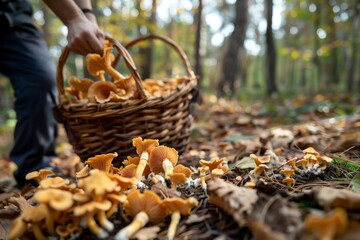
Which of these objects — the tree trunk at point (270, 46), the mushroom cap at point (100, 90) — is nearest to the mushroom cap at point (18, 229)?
the mushroom cap at point (100, 90)

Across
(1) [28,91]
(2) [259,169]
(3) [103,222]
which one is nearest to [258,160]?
(2) [259,169]

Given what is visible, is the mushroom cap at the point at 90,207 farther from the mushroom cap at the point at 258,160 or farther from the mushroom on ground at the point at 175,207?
the mushroom cap at the point at 258,160

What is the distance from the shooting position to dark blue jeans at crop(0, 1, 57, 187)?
243 centimetres

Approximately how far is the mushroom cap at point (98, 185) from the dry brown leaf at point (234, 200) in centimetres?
44

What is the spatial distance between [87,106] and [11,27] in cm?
123

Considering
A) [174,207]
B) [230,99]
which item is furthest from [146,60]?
[174,207]

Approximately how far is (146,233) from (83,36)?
146cm

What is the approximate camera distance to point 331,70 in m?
Result: 12.8

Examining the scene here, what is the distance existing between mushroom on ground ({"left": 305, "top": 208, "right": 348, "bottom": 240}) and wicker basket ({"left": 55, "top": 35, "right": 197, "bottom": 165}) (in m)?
1.36

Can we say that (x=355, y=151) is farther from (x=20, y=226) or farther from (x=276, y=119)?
(x=276, y=119)

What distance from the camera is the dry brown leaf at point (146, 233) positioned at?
1.06 m

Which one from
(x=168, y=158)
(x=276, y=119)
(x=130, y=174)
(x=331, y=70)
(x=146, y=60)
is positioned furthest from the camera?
(x=331, y=70)

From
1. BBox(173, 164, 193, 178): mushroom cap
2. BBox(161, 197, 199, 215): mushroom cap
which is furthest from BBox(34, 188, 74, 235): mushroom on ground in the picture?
BBox(173, 164, 193, 178): mushroom cap

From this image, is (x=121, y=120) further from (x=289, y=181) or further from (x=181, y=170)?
(x=289, y=181)
